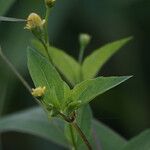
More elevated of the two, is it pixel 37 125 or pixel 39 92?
pixel 39 92

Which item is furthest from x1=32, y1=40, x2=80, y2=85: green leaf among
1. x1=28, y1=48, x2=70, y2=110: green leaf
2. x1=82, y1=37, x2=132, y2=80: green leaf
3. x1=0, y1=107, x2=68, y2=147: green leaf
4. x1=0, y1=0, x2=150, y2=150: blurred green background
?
x1=0, y1=0, x2=150, y2=150: blurred green background

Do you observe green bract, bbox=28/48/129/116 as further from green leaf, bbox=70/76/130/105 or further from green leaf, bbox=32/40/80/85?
green leaf, bbox=32/40/80/85

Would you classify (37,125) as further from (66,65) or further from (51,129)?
(66,65)

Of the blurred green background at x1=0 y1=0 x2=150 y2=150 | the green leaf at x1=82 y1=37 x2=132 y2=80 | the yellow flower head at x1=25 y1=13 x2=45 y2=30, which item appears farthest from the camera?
the blurred green background at x1=0 y1=0 x2=150 y2=150

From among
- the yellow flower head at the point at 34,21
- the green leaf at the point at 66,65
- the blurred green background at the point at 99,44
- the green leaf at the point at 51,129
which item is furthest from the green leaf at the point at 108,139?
the blurred green background at the point at 99,44

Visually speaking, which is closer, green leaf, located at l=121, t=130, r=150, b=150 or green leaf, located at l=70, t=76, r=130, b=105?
green leaf, located at l=70, t=76, r=130, b=105

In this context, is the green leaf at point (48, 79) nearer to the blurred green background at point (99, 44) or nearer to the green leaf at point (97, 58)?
the green leaf at point (97, 58)

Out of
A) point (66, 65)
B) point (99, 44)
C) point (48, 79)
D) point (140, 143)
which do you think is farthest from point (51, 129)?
point (99, 44)
